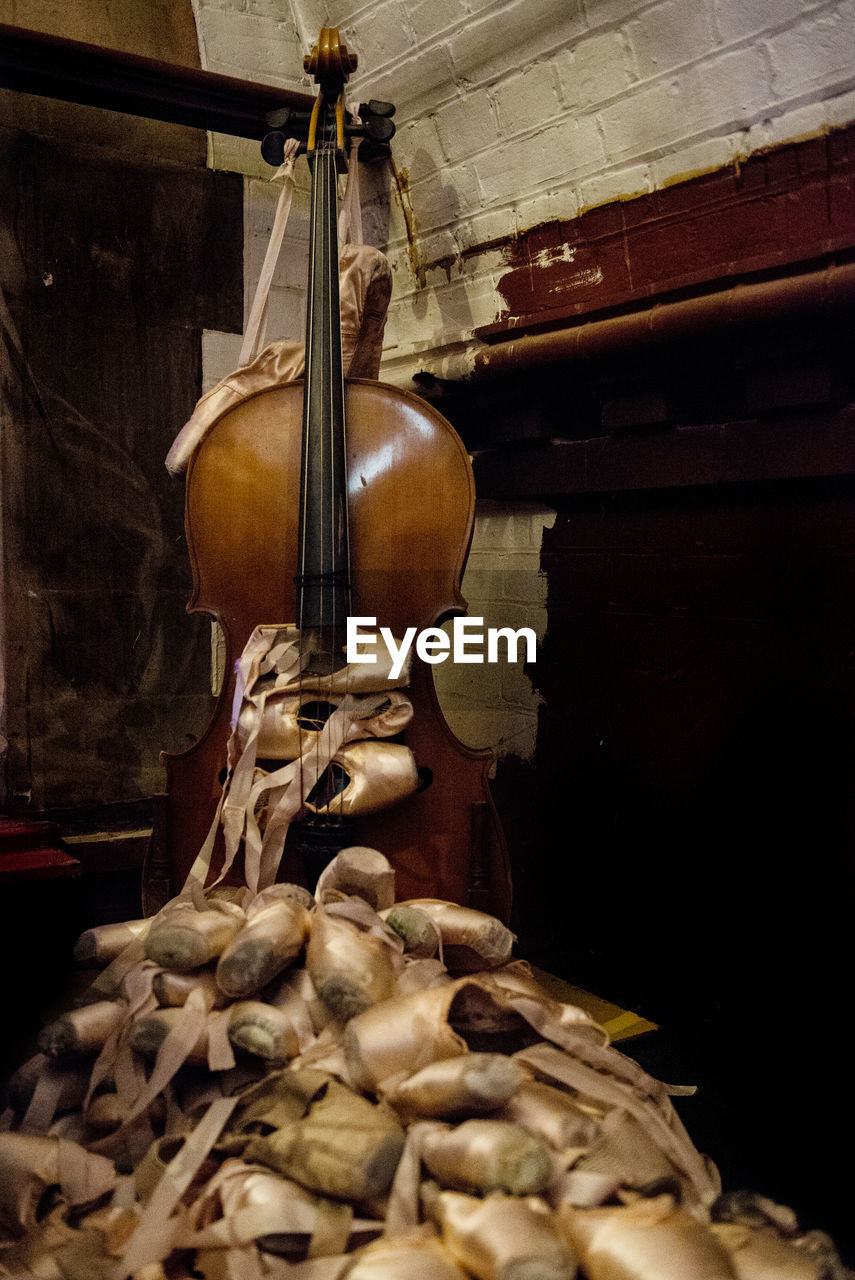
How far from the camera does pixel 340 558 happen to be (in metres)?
1.48

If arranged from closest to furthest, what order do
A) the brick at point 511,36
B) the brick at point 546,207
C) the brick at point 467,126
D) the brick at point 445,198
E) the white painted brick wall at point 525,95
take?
the white painted brick wall at point 525,95
the brick at point 511,36
the brick at point 546,207
the brick at point 467,126
the brick at point 445,198

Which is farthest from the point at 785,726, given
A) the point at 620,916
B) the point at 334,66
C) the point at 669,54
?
the point at 334,66

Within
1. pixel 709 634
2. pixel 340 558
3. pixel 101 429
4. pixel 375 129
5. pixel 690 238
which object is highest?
pixel 375 129

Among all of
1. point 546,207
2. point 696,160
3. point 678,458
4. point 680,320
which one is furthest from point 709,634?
point 546,207

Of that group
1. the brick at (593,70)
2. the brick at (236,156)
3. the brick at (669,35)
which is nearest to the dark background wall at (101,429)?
the brick at (236,156)

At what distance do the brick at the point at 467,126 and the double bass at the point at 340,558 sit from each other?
2.24ft

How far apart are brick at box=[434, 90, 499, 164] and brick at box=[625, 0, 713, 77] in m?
0.38

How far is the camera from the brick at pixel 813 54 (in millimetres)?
1352

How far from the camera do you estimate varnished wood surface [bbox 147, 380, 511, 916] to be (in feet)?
4.88

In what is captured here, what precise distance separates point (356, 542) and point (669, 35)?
934 mm

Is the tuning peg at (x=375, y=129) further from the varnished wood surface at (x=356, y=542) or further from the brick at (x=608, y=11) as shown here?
the varnished wood surface at (x=356, y=542)

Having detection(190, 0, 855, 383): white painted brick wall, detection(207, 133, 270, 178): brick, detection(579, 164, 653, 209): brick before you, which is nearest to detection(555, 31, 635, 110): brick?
detection(190, 0, 855, 383): white painted brick wall

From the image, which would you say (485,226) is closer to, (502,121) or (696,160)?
(502,121)

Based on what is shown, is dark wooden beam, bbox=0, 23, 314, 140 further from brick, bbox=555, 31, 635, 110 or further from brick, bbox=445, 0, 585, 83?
brick, bbox=555, 31, 635, 110
